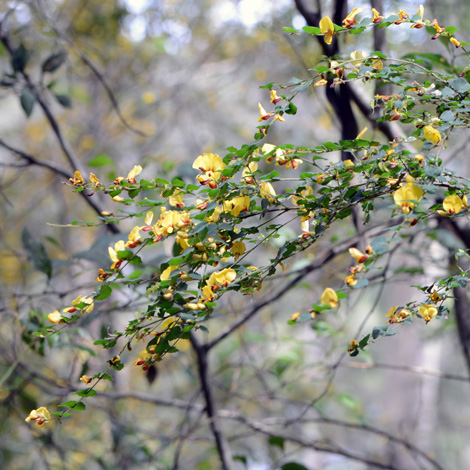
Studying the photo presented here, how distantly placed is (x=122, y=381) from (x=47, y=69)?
158cm

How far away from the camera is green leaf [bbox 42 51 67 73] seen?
1.42m

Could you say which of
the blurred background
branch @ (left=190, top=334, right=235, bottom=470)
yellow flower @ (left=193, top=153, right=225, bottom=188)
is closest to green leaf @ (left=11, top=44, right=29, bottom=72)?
the blurred background

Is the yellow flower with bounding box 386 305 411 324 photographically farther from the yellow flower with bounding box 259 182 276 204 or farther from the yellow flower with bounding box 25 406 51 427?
the yellow flower with bounding box 25 406 51 427

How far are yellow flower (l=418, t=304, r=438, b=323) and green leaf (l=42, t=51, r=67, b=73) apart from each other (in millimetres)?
1202

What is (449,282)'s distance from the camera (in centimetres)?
60

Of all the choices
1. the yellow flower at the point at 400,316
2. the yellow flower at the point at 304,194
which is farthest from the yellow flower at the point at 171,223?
the yellow flower at the point at 400,316

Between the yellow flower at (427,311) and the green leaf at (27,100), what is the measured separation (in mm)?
1045

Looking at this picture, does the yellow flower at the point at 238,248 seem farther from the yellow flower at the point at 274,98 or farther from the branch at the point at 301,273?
the branch at the point at 301,273

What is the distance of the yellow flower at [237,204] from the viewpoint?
2.02ft

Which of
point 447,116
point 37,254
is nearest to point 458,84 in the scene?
point 447,116

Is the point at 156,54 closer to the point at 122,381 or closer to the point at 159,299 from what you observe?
the point at 122,381

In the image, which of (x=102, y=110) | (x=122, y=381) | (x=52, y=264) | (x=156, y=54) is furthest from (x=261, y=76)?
(x=52, y=264)

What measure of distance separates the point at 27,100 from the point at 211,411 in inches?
34.4

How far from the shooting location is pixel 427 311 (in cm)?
56
